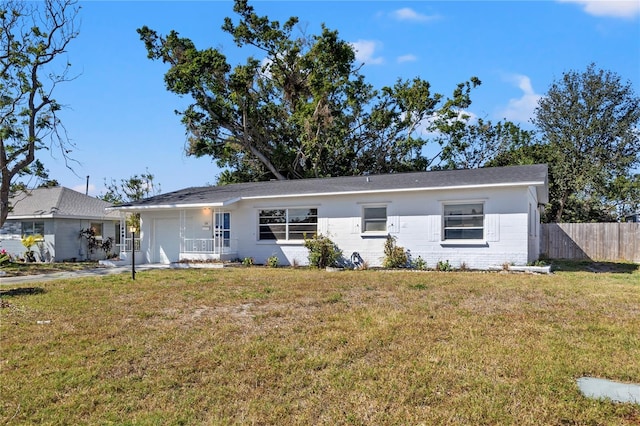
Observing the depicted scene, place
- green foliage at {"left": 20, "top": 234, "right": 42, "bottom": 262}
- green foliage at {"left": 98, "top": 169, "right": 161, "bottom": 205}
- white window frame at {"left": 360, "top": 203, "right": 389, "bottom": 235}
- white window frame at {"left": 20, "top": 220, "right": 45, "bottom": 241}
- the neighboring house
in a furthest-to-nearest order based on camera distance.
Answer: green foliage at {"left": 98, "top": 169, "right": 161, "bottom": 205} < white window frame at {"left": 20, "top": 220, "right": 45, "bottom": 241} < the neighboring house < green foliage at {"left": 20, "top": 234, "right": 42, "bottom": 262} < white window frame at {"left": 360, "top": 203, "right": 389, "bottom": 235}

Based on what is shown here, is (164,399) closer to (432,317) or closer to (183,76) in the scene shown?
(432,317)

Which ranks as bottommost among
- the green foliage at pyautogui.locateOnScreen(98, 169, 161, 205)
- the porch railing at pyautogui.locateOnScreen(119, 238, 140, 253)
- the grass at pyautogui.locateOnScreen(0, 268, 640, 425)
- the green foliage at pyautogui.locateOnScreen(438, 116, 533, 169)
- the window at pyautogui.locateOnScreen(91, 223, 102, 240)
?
the grass at pyautogui.locateOnScreen(0, 268, 640, 425)

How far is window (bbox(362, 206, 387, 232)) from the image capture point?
15.1 m

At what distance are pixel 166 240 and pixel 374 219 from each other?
961 centimetres

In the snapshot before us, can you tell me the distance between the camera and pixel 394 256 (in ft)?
47.1

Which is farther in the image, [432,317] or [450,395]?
[432,317]

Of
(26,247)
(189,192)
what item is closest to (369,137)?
(189,192)

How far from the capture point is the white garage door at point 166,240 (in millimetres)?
18516

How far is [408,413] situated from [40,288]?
34.8 feet

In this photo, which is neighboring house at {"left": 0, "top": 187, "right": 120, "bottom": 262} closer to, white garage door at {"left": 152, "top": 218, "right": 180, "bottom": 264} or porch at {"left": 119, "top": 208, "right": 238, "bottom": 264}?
porch at {"left": 119, "top": 208, "right": 238, "bottom": 264}

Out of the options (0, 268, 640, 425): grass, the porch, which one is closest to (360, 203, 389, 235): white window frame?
the porch

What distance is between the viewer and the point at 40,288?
34.8 ft

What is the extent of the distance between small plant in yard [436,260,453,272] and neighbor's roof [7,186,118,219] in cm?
1648

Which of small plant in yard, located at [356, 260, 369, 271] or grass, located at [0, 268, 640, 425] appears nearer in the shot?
grass, located at [0, 268, 640, 425]
